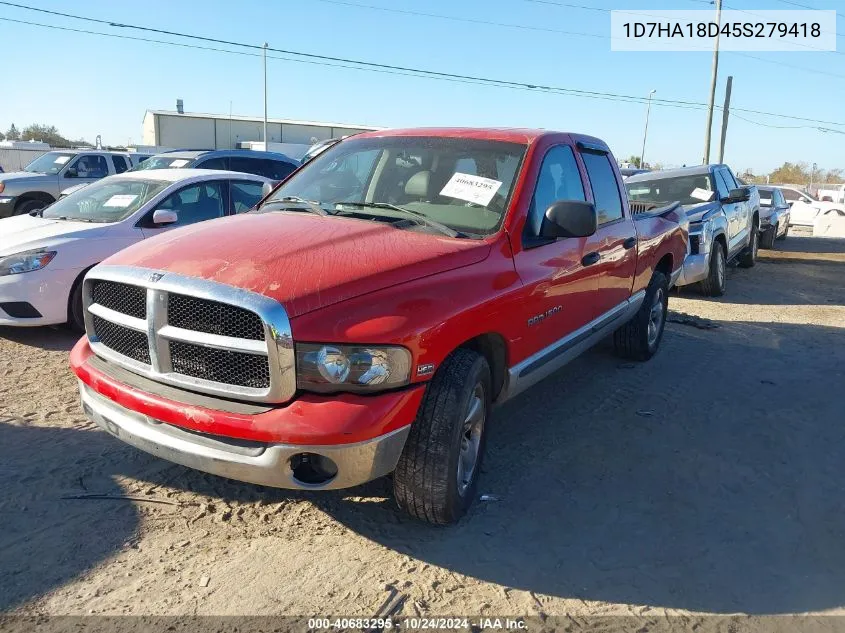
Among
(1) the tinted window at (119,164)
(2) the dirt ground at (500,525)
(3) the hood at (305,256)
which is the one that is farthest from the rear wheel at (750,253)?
(1) the tinted window at (119,164)

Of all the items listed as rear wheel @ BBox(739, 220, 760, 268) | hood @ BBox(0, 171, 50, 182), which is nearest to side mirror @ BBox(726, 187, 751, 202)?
rear wheel @ BBox(739, 220, 760, 268)

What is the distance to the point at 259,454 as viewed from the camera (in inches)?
109

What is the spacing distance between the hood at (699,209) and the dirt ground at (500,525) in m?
4.59

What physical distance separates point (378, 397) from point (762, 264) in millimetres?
13726

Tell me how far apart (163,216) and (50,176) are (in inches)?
377

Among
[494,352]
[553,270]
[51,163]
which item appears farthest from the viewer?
[51,163]

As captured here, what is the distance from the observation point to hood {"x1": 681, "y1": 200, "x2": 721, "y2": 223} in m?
9.32

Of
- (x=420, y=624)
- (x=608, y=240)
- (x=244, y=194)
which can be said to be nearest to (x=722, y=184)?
(x=608, y=240)

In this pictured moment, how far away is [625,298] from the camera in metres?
5.41

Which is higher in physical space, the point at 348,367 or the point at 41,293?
the point at 348,367

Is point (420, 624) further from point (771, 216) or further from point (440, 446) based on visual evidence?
point (771, 216)

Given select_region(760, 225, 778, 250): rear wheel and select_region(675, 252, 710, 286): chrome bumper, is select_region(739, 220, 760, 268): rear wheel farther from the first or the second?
select_region(675, 252, 710, 286): chrome bumper

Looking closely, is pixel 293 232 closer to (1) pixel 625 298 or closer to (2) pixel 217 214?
(1) pixel 625 298

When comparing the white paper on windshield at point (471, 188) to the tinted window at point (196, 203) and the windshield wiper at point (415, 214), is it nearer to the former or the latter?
the windshield wiper at point (415, 214)
